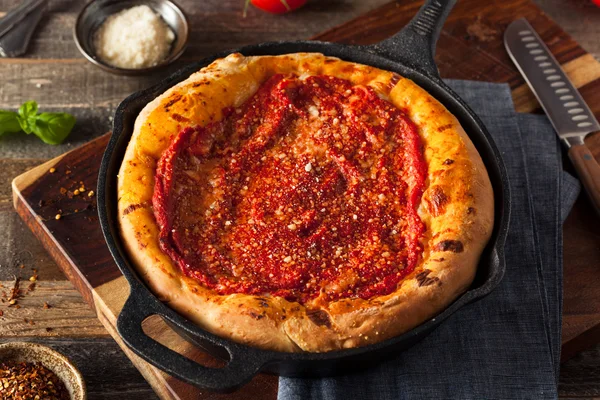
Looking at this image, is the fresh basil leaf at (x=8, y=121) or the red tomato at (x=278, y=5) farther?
A: the red tomato at (x=278, y=5)

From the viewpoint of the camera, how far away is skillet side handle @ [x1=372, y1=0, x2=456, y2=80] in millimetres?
4219

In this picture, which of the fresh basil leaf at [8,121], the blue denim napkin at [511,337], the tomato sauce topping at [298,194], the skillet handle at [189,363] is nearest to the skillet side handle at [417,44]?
the tomato sauce topping at [298,194]

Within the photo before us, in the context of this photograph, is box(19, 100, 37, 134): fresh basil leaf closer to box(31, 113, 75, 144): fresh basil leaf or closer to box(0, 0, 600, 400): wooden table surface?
box(31, 113, 75, 144): fresh basil leaf

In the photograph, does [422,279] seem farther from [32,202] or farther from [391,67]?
[32,202]

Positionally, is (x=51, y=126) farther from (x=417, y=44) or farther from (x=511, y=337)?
(x=511, y=337)

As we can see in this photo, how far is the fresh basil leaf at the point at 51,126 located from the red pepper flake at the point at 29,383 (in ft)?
5.05

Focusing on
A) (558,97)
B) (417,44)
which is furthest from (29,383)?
(558,97)

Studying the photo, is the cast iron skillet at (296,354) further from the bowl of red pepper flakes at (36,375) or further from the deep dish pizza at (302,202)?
the bowl of red pepper flakes at (36,375)

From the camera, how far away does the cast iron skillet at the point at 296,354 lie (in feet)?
10.1

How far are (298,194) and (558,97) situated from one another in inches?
77.5

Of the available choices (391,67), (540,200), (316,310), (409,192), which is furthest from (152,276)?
(540,200)

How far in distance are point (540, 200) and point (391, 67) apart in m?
1.15

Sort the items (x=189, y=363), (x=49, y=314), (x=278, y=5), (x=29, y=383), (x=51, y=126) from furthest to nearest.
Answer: (x=278, y=5) < (x=51, y=126) < (x=49, y=314) < (x=29, y=383) < (x=189, y=363)

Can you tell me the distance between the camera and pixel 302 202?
3.71 m
